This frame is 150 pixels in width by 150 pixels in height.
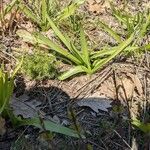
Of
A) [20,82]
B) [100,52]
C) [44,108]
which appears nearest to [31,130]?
[44,108]

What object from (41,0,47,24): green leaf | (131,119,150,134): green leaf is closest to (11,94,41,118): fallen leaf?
(131,119,150,134): green leaf

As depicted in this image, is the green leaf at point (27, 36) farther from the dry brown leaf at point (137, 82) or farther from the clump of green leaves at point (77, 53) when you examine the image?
the dry brown leaf at point (137, 82)

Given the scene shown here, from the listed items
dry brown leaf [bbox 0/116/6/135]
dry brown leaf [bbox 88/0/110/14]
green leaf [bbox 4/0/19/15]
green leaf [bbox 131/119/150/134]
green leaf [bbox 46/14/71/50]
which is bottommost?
green leaf [bbox 131/119/150/134]

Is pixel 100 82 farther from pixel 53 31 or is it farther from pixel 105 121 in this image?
pixel 53 31

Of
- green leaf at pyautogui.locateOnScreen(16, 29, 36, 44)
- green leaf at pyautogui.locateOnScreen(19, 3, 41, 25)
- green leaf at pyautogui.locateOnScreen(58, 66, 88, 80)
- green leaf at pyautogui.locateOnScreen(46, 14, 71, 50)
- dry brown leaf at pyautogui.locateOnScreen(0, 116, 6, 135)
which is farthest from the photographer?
green leaf at pyautogui.locateOnScreen(19, 3, 41, 25)

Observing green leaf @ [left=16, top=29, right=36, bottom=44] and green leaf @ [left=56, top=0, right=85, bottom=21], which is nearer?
green leaf @ [left=16, top=29, right=36, bottom=44]

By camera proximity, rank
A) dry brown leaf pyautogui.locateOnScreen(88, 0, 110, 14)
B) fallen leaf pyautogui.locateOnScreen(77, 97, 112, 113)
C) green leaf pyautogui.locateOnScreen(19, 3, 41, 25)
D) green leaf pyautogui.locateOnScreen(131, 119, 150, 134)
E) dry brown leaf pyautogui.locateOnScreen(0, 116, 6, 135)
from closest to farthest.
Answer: green leaf pyautogui.locateOnScreen(131, 119, 150, 134), dry brown leaf pyautogui.locateOnScreen(0, 116, 6, 135), fallen leaf pyautogui.locateOnScreen(77, 97, 112, 113), green leaf pyautogui.locateOnScreen(19, 3, 41, 25), dry brown leaf pyautogui.locateOnScreen(88, 0, 110, 14)

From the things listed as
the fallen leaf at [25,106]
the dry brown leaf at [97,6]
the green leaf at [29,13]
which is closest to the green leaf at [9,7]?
the green leaf at [29,13]

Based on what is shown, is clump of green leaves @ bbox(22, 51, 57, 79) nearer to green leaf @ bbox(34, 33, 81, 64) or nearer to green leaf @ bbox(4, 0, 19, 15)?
green leaf @ bbox(34, 33, 81, 64)
